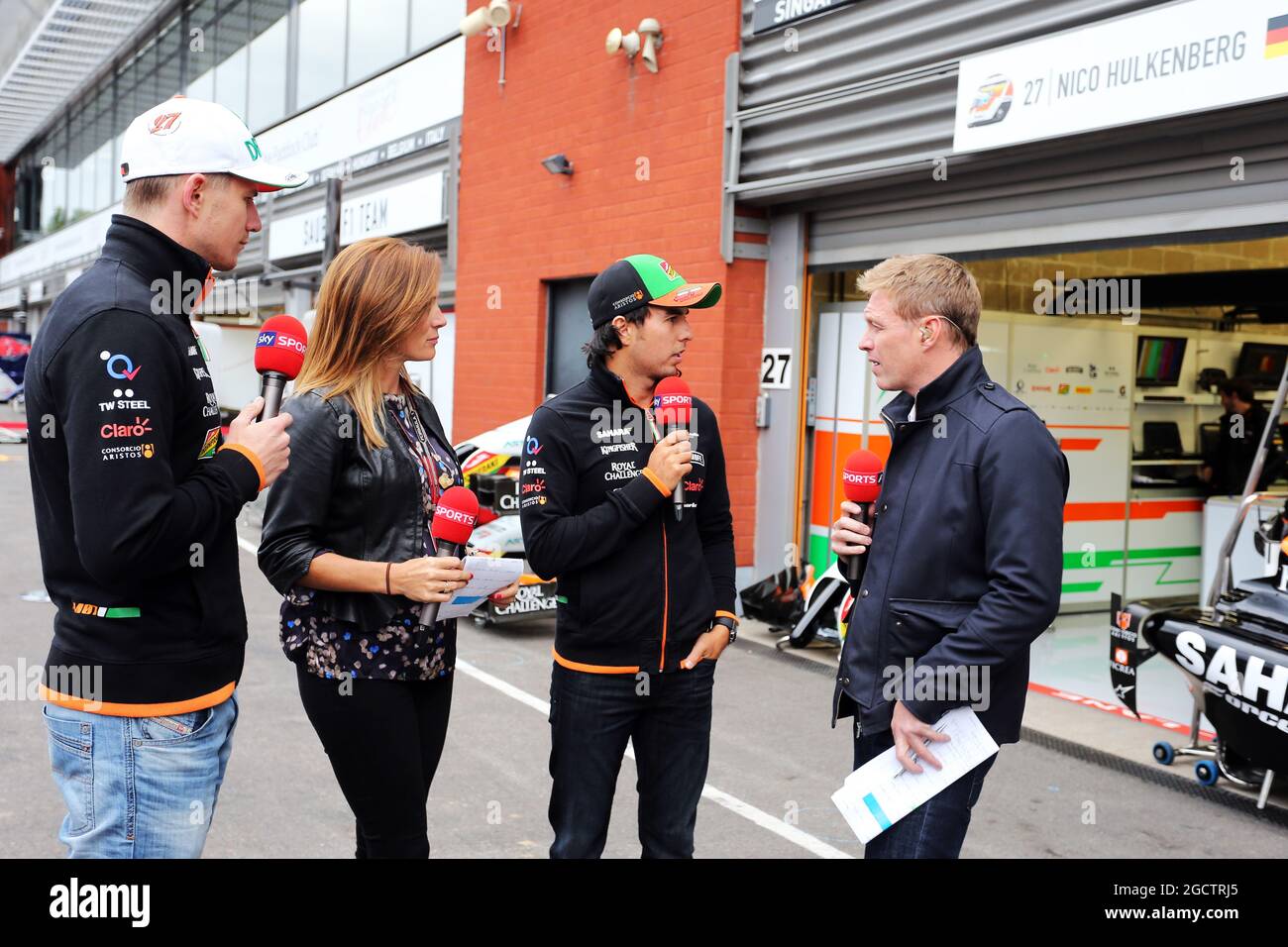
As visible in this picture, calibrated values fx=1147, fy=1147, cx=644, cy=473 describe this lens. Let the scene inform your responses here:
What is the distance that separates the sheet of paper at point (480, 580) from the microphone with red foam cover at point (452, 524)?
0.11 m

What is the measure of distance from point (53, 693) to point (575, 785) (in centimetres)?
138

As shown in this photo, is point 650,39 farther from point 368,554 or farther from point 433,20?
point 368,554

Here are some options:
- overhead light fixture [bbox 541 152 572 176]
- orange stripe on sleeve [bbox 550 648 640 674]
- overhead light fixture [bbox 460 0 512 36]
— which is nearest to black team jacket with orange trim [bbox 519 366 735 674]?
orange stripe on sleeve [bbox 550 648 640 674]

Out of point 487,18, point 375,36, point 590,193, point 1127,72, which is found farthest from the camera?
point 375,36

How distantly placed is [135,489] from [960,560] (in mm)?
1812

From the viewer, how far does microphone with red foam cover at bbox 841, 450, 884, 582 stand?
3.04 m

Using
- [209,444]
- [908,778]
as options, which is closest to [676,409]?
A: [908,778]

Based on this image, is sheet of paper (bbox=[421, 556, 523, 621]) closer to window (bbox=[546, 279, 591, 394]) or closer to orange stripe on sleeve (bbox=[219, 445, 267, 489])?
orange stripe on sleeve (bbox=[219, 445, 267, 489])

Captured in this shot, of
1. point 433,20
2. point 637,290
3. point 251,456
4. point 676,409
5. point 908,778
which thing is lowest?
point 908,778

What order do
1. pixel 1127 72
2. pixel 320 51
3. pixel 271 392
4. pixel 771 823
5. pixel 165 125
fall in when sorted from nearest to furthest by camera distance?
pixel 165 125
pixel 271 392
pixel 771 823
pixel 1127 72
pixel 320 51

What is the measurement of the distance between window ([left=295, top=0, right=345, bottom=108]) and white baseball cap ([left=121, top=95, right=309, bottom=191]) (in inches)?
686

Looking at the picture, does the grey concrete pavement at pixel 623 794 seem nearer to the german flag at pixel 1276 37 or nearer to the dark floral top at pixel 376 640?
the dark floral top at pixel 376 640

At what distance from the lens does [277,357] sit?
9.01ft

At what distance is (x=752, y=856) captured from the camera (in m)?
4.63
